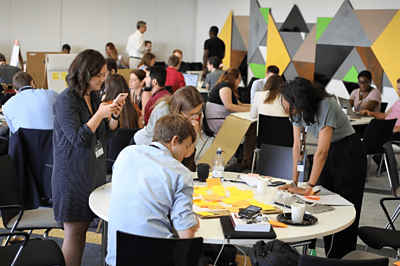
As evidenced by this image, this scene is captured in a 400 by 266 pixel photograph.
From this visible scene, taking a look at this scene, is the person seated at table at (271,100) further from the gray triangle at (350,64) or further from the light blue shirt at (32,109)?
the gray triangle at (350,64)

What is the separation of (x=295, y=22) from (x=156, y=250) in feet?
30.4

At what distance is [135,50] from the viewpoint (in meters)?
12.2

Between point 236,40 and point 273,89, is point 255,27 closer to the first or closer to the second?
point 236,40

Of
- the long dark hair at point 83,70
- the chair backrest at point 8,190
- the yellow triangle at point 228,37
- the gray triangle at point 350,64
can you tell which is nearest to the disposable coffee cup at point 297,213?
the long dark hair at point 83,70

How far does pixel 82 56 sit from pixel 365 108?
5140mm

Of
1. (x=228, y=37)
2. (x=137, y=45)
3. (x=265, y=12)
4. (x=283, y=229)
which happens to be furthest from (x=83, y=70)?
(x=228, y=37)

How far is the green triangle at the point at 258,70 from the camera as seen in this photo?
11.6 meters

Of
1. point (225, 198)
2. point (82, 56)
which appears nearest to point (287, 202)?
point (225, 198)

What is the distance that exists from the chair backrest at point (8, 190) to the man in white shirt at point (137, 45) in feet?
30.1

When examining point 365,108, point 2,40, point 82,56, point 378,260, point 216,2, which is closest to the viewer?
point 378,260

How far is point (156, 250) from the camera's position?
6.56 ft

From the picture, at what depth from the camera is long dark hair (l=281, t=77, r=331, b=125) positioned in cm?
321

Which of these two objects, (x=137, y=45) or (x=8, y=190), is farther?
(x=137, y=45)

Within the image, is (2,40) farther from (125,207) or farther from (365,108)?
(125,207)
